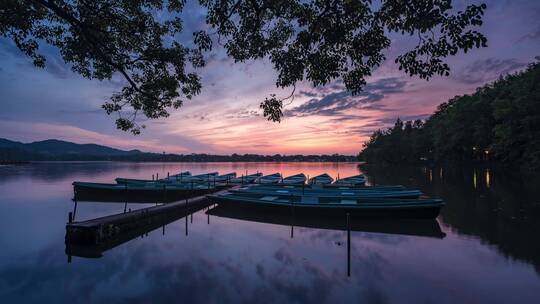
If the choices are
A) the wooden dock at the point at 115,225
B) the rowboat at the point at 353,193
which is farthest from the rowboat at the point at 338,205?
the wooden dock at the point at 115,225

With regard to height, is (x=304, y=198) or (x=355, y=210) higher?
(x=304, y=198)

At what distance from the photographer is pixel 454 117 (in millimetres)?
56594

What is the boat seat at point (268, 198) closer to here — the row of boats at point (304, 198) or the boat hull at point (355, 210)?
the row of boats at point (304, 198)

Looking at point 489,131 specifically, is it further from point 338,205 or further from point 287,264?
point 287,264

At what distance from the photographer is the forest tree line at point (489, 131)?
35.0 meters

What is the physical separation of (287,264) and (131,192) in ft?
74.0

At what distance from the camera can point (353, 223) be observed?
1577cm

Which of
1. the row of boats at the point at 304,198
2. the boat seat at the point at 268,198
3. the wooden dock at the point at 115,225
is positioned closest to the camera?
the wooden dock at the point at 115,225

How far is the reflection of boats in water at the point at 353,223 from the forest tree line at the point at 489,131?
98.7ft

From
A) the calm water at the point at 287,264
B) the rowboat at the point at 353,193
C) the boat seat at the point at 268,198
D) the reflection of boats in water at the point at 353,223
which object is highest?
the rowboat at the point at 353,193

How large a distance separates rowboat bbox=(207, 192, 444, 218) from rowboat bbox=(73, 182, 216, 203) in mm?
7382

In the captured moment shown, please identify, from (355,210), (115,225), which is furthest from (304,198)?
(115,225)

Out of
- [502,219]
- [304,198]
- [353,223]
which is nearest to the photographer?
[502,219]

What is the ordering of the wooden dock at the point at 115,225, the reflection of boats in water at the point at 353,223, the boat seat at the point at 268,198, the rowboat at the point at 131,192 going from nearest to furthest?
1. the wooden dock at the point at 115,225
2. the reflection of boats in water at the point at 353,223
3. the boat seat at the point at 268,198
4. the rowboat at the point at 131,192
